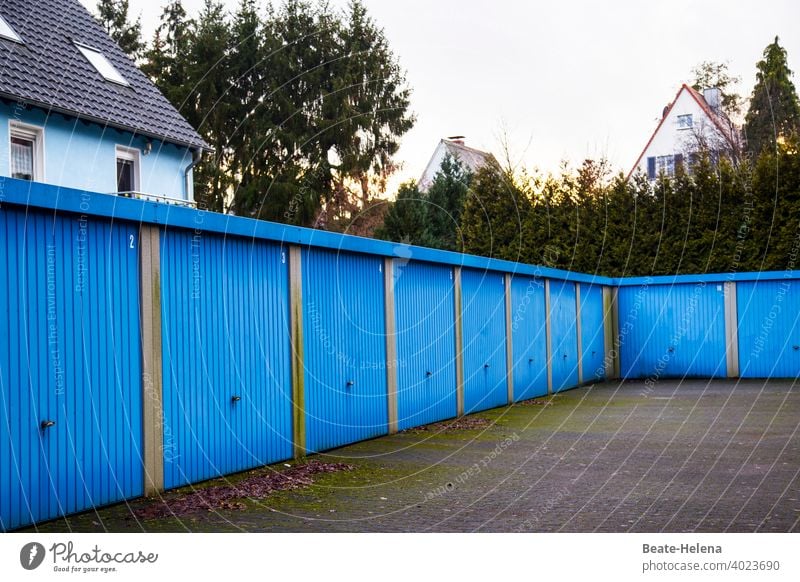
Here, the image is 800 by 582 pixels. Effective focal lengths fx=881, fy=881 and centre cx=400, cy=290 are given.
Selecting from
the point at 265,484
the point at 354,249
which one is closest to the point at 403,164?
the point at 354,249

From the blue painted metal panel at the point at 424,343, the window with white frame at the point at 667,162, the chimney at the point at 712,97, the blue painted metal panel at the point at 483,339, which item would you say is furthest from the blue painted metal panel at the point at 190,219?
the chimney at the point at 712,97

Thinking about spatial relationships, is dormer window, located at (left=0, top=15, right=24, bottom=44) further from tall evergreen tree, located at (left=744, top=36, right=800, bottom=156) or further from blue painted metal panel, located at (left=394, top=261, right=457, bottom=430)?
tall evergreen tree, located at (left=744, top=36, right=800, bottom=156)

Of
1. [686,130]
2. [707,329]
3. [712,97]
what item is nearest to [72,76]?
[707,329]

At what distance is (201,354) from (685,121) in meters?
39.3

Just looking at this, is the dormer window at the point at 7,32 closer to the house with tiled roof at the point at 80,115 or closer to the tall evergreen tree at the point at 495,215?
the house with tiled roof at the point at 80,115

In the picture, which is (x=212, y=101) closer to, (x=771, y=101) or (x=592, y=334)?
(x=592, y=334)

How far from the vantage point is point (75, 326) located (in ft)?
23.9

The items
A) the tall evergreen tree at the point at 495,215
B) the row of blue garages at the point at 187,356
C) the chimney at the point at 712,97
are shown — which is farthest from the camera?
the chimney at the point at 712,97

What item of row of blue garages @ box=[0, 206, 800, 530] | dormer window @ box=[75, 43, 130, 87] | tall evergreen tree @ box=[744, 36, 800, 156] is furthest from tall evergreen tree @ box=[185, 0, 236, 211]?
tall evergreen tree @ box=[744, 36, 800, 156]

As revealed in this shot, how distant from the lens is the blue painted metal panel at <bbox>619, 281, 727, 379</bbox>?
23188 mm

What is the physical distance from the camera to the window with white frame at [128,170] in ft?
54.7

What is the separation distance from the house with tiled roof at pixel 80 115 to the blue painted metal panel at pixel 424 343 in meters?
5.73

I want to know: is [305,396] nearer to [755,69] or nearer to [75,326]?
[75,326]

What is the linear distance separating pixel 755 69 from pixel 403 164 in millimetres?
17390
